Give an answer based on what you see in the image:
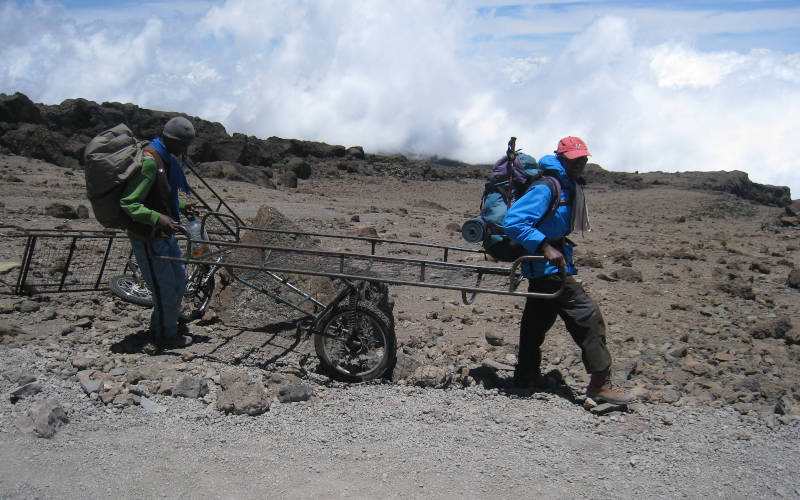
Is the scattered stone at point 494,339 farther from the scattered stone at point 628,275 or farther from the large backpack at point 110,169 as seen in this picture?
the scattered stone at point 628,275

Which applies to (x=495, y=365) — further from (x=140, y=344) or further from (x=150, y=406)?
(x=140, y=344)

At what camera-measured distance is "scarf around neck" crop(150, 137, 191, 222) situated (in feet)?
15.4

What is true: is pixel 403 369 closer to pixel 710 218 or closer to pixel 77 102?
pixel 710 218

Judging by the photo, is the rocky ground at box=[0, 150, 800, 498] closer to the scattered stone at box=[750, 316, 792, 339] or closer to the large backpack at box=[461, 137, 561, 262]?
the scattered stone at box=[750, 316, 792, 339]

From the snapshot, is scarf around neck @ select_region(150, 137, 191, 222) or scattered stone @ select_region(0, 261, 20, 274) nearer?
scarf around neck @ select_region(150, 137, 191, 222)

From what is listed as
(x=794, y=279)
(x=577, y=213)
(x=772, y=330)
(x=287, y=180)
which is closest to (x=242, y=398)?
(x=577, y=213)

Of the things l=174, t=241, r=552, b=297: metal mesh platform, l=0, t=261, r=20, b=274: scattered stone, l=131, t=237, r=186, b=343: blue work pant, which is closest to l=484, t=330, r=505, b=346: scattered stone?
l=174, t=241, r=552, b=297: metal mesh platform

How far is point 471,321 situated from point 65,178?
16.1m

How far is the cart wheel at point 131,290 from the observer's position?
5.95m

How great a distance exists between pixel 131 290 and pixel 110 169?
79.3 inches

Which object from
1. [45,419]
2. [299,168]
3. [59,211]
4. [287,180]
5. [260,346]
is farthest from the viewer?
[299,168]

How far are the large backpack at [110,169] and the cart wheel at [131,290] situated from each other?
1524mm

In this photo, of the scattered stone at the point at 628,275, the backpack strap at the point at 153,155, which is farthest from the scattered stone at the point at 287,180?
the backpack strap at the point at 153,155

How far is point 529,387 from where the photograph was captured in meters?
4.65
